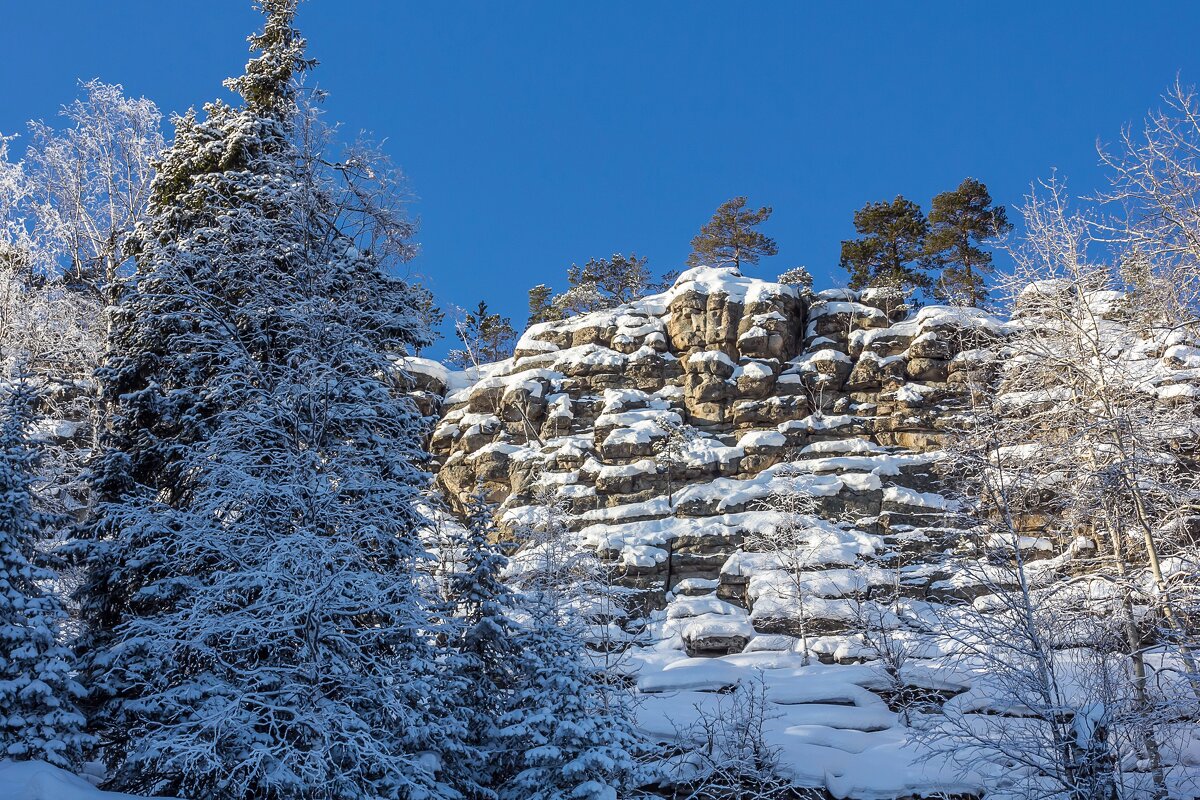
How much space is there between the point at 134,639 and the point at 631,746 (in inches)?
277

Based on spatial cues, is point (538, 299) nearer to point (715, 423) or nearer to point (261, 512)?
point (715, 423)

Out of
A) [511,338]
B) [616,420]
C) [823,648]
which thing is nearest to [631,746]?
[823,648]

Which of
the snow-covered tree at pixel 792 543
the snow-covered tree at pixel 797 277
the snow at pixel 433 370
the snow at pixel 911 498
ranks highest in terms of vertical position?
the snow-covered tree at pixel 797 277

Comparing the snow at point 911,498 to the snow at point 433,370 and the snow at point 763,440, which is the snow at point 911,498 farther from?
the snow at point 433,370

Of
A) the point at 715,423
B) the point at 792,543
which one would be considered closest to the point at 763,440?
the point at 715,423

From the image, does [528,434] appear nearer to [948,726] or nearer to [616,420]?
[616,420]

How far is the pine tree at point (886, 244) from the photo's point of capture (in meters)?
48.4

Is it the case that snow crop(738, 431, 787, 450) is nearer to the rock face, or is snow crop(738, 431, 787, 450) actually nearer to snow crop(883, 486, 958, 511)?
the rock face

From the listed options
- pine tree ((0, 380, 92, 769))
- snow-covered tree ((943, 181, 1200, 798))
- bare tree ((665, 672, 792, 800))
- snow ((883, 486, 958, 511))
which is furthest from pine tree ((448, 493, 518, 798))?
snow ((883, 486, 958, 511))

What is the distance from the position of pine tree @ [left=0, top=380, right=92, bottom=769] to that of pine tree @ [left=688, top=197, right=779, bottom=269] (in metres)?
46.5

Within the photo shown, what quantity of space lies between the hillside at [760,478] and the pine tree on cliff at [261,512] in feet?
34.0

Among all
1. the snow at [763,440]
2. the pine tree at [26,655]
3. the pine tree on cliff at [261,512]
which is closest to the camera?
the pine tree on cliff at [261,512]

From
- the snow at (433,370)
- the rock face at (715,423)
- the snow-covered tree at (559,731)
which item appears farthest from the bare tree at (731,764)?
the snow at (433,370)

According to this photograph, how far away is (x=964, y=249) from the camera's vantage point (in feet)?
152
